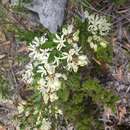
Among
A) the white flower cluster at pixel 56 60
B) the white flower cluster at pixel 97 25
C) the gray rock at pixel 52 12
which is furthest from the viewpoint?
the gray rock at pixel 52 12

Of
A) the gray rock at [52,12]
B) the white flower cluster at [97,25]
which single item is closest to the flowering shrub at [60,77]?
the white flower cluster at [97,25]

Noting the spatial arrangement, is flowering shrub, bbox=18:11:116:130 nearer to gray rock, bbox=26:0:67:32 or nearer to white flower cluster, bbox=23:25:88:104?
white flower cluster, bbox=23:25:88:104

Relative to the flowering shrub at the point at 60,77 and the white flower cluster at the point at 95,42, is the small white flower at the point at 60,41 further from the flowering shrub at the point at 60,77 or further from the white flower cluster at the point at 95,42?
the white flower cluster at the point at 95,42

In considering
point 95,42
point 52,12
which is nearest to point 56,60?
point 95,42

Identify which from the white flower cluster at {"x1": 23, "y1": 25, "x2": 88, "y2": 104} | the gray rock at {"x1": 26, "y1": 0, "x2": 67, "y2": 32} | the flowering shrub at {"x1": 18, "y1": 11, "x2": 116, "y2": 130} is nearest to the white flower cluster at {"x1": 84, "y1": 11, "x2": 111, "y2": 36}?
the flowering shrub at {"x1": 18, "y1": 11, "x2": 116, "y2": 130}

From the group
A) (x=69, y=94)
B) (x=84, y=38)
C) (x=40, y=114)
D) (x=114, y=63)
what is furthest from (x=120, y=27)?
(x=40, y=114)

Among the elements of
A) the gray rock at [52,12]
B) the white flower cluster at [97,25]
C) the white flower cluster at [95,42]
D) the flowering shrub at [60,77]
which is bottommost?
the flowering shrub at [60,77]

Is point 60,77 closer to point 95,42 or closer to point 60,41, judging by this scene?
point 60,41

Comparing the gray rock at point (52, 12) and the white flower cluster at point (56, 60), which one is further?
the gray rock at point (52, 12)
